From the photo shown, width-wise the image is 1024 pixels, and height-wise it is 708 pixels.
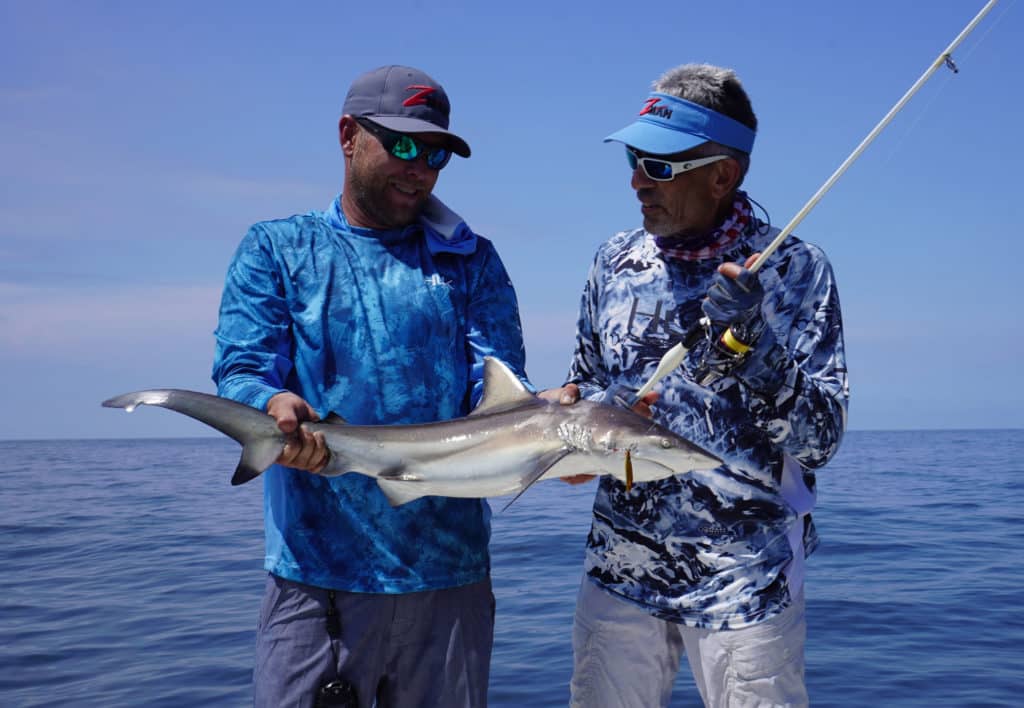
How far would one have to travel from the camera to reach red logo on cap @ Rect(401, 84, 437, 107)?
386cm

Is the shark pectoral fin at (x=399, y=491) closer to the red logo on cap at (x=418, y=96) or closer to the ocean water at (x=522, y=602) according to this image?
the red logo on cap at (x=418, y=96)

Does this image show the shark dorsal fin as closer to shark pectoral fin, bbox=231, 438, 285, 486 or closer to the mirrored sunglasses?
shark pectoral fin, bbox=231, 438, 285, 486

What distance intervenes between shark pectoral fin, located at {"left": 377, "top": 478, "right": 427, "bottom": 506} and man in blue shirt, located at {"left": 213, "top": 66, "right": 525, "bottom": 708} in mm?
198

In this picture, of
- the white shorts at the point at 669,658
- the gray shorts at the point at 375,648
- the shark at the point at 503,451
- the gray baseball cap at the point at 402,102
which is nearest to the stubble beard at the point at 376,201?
the gray baseball cap at the point at 402,102

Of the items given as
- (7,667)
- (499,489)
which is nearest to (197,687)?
(7,667)

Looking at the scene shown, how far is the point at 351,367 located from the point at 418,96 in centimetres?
117

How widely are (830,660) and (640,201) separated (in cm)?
657

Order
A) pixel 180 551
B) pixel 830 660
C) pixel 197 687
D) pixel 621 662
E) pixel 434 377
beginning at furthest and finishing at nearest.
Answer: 1. pixel 180 551
2. pixel 830 660
3. pixel 197 687
4. pixel 621 662
5. pixel 434 377

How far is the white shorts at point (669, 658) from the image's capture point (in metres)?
3.81

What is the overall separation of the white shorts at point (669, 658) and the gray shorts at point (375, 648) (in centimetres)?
60

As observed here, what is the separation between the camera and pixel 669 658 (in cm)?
418

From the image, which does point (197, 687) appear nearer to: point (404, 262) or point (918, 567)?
point (404, 262)

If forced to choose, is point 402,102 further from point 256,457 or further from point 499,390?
point 256,457

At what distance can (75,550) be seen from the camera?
15.6 m
